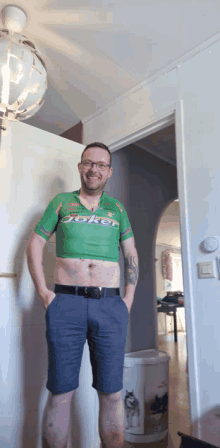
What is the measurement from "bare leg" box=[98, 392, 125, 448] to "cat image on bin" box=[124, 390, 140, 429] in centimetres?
72

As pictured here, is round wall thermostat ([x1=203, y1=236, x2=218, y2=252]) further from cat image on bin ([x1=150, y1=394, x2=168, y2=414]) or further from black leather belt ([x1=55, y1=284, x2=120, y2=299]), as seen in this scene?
cat image on bin ([x1=150, y1=394, x2=168, y2=414])

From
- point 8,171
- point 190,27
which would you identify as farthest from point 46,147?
point 190,27

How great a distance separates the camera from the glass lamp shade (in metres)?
1.39

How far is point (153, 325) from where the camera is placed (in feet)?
9.37

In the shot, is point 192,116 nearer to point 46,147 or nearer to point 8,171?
point 46,147

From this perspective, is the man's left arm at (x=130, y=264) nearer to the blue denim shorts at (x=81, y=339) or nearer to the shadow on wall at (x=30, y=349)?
the blue denim shorts at (x=81, y=339)

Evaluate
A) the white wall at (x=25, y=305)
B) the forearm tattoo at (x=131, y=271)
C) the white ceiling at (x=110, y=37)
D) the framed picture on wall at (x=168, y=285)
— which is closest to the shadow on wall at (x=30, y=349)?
the white wall at (x=25, y=305)

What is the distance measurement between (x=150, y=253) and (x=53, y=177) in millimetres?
1398

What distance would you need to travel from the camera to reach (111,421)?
1.32 m

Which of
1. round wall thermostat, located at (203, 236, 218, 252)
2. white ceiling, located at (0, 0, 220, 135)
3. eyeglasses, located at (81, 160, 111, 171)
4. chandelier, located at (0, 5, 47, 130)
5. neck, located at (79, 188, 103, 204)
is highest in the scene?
white ceiling, located at (0, 0, 220, 135)

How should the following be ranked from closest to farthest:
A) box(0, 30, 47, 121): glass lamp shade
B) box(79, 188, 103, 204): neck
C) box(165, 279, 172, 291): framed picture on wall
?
box(0, 30, 47, 121): glass lamp shade → box(79, 188, 103, 204): neck → box(165, 279, 172, 291): framed picture on wall

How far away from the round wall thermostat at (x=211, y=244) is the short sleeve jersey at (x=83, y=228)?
15.5 inches

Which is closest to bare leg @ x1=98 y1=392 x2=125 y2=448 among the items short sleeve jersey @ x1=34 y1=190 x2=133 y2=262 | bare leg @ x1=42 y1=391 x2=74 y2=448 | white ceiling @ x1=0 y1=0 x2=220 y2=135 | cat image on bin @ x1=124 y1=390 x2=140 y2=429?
bare leg @ x1=42 y1=391 x2=74 y2=448

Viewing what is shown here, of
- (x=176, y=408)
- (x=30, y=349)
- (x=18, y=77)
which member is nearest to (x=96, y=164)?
(x=18, y=77)
